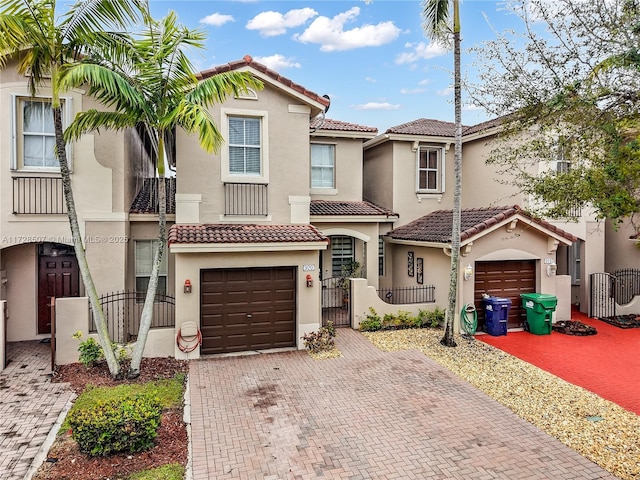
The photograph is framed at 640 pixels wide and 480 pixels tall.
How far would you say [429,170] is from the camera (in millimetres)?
18328

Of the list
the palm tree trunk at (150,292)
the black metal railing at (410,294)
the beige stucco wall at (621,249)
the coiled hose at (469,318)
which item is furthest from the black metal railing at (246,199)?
the beige stucco wall at (621,249)

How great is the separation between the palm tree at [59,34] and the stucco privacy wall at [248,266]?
211 cm

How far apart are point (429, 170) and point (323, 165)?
17.0ft

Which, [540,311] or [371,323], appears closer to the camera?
[540,311]

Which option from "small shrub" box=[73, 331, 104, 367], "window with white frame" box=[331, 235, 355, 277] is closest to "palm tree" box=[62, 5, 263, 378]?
"small shrub" box=[73, 331, 104, 367]

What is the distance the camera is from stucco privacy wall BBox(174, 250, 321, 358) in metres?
11.0

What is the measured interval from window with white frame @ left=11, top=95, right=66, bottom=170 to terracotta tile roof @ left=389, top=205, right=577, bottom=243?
486 inches

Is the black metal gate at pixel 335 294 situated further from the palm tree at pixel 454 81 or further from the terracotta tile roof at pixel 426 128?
the terracotta tile roof at pixel 426 128

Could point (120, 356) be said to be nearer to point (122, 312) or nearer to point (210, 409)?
point (122, 312)

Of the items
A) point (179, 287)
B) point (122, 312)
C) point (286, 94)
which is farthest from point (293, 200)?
point (122, 312)

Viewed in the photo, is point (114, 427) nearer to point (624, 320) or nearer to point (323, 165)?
point (323, 165)

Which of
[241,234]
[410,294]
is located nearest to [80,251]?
[241,234]

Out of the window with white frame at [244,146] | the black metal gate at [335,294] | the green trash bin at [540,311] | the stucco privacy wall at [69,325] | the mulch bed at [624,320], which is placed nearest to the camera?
the stucco privacy wall at [69,325]

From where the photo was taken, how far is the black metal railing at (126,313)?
38.0 feet
